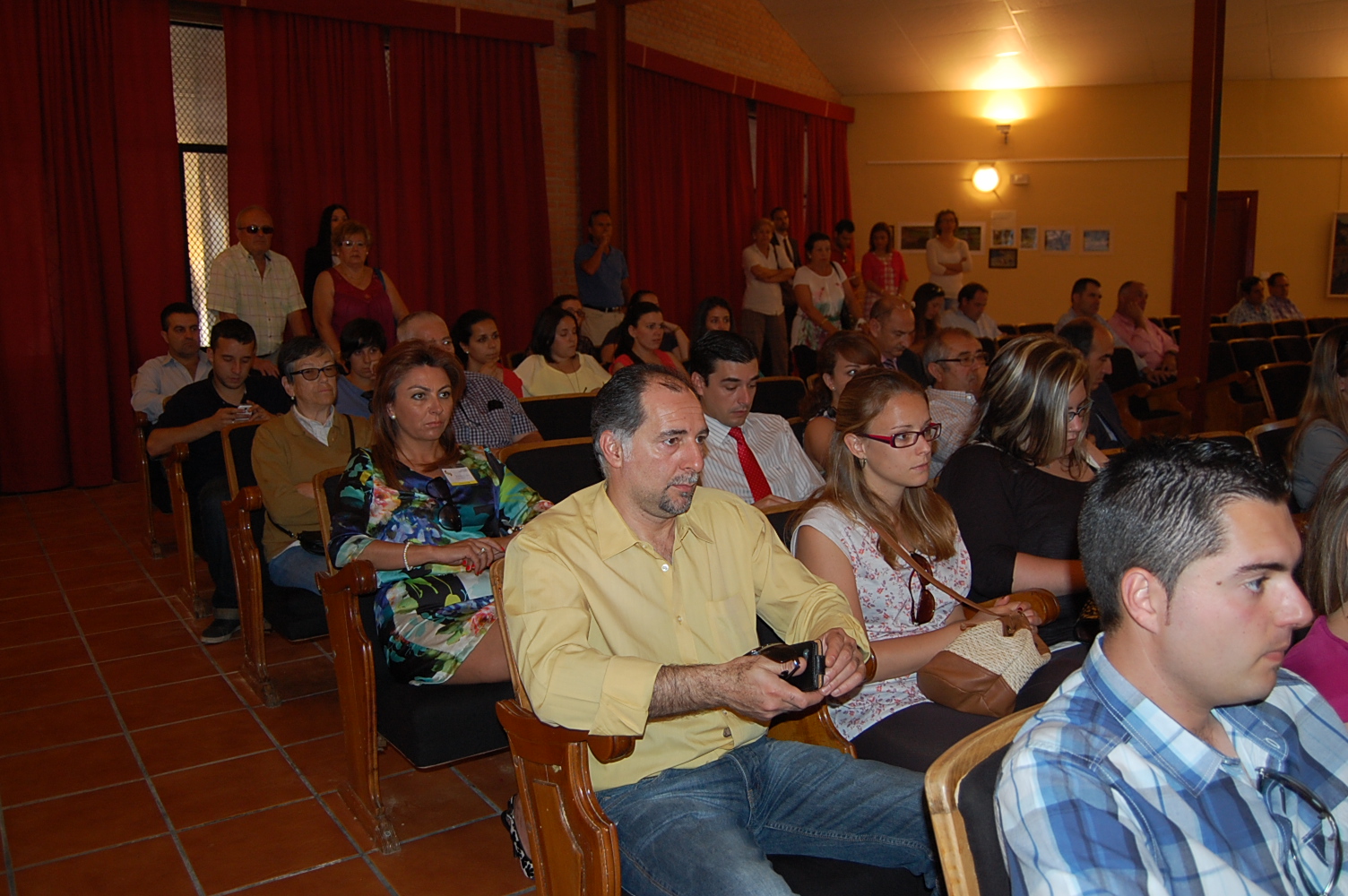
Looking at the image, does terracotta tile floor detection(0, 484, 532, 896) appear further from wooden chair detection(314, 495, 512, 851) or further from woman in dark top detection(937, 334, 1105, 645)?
woman in dark top detection(937, 334, 1105, 645)

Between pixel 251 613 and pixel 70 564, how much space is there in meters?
2.13

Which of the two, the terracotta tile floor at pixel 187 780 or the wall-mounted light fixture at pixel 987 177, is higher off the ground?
the wall-mounted light fixture at pixel 987 177

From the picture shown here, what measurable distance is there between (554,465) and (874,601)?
4.35 feet

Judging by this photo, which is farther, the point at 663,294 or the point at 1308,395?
the point at 663,294

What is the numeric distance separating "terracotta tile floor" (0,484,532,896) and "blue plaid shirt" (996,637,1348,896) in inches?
65.3

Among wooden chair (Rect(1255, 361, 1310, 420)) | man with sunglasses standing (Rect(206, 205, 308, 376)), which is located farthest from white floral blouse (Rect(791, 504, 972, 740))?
man with sunglasses standing (Rect(206, 205, 308, 376))

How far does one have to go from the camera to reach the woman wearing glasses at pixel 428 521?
2.44m

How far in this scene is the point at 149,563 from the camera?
193 inches

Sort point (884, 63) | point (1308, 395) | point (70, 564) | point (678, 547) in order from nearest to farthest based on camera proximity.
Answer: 1. point (678, 547)
2. point (1308, 395)
3. point (70, 564)
4. point (884, 63)

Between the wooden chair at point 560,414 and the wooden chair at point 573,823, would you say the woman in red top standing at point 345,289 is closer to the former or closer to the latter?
the wooden chair at point 560,414

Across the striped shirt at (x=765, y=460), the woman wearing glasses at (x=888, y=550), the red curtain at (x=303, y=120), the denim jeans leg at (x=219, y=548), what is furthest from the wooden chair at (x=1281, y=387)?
the red curtain at (x=303, y=120)

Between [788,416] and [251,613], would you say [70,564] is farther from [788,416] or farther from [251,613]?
[788,416]

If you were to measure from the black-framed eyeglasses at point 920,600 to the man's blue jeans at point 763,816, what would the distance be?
0.47 m

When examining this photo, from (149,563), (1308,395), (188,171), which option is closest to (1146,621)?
(1308,395)
